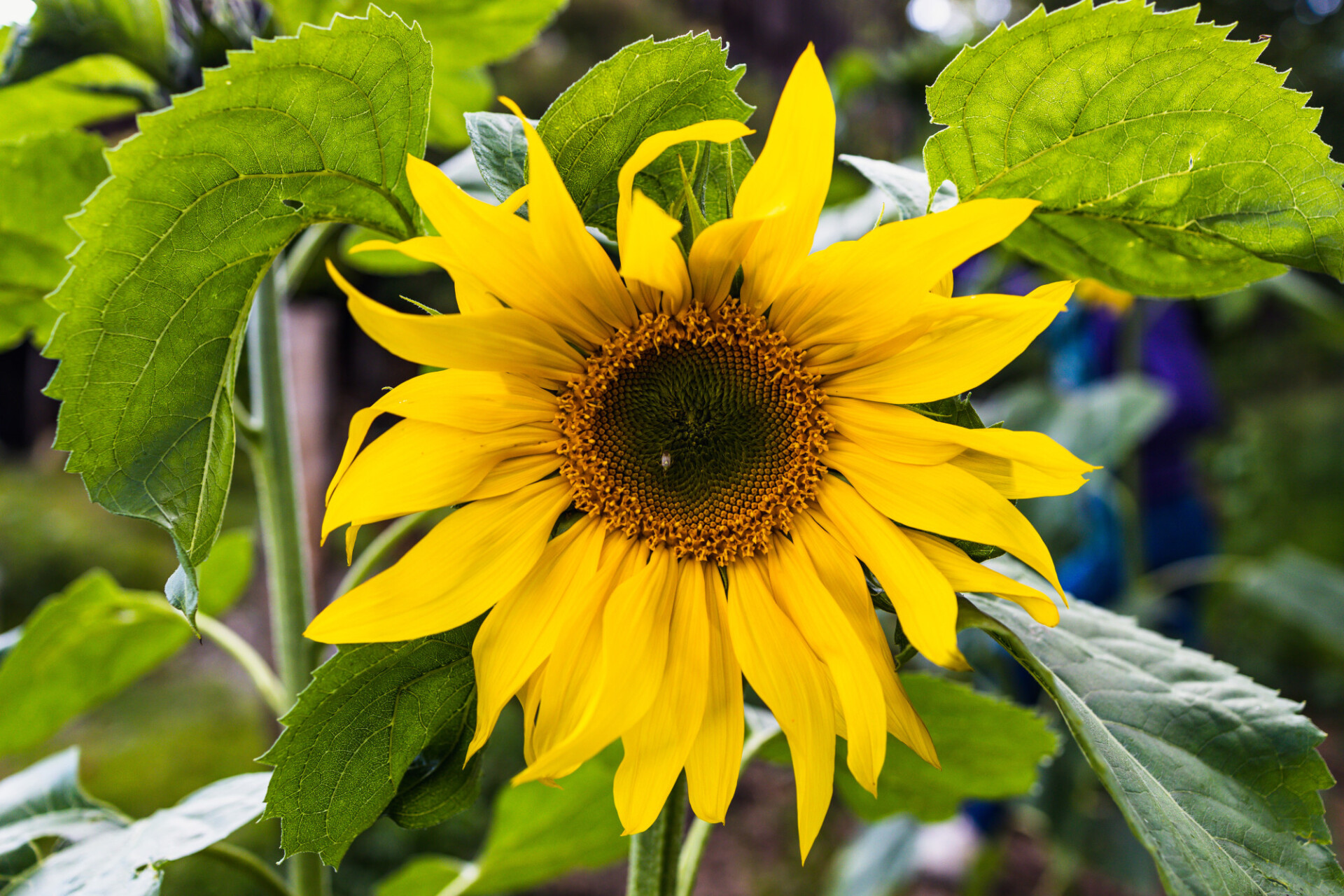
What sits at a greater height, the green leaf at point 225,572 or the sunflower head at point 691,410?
the sunflower head at point 691,410

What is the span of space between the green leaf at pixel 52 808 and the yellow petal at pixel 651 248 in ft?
1.28

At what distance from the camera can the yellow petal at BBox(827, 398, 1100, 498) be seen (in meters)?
0.27

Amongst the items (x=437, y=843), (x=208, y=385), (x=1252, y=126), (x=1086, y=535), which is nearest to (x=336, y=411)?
(x=437, y=843)

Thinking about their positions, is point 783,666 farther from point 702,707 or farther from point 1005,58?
point 1005,58

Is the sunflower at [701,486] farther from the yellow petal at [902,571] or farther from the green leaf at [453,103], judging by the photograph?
the green leaf at [453,103]

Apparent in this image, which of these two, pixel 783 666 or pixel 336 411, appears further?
pixel 336 411

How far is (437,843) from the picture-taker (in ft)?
5.38

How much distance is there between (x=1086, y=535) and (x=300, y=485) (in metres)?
1.02

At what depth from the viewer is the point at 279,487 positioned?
497mm

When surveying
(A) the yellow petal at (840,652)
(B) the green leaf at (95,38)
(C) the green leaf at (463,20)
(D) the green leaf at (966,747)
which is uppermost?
(B) the green leaf at (95,38)

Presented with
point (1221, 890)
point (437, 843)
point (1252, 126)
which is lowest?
point (437, 843)

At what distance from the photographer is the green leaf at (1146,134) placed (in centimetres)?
29

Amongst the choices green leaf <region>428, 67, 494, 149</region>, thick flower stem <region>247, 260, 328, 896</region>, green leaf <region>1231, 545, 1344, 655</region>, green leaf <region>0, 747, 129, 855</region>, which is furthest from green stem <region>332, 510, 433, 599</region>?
green leaf <region>1231, 545, 1344, 655</region>

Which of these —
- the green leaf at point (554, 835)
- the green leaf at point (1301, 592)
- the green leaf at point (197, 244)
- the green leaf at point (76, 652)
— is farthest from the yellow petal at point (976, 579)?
the green leaf at point (1301, 592)
